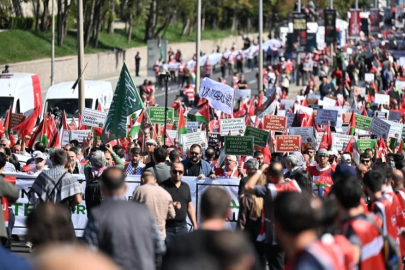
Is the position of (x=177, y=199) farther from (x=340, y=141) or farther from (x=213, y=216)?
(x=340, y=141)

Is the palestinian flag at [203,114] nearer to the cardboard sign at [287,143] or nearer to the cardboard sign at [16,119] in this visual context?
the cardboard sign at [16,119]

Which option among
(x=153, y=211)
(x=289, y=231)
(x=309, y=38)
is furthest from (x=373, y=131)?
(x=309, y=38)

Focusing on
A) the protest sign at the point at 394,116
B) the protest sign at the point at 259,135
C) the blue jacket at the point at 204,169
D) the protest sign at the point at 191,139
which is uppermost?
the blue jacket at the point at 204,169

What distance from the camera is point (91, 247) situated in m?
7.66

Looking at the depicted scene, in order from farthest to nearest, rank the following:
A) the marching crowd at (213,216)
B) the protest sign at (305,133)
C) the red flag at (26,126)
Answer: the red flag at (26,126) → the protest sign at (305,133) → the marching crowd at (213,216)

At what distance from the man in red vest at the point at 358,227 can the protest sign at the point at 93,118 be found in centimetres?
1207

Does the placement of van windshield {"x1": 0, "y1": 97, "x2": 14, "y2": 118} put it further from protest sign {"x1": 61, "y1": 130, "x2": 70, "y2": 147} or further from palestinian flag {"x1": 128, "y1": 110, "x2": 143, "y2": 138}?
protest sign {"x1": 61, "y1": 130, "x2": 70, "y2": 147}

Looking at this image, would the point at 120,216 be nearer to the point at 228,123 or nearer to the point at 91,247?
the point at 91,247

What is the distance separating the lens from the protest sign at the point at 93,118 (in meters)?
19.4

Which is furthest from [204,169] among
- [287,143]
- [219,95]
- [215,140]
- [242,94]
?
[242,94]

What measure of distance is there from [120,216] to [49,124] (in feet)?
40.2

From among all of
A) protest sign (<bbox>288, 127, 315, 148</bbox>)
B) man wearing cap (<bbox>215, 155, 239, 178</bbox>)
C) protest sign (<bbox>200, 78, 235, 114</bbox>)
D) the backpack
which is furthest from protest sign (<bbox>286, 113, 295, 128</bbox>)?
the backpack

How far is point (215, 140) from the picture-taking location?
61.7 feet

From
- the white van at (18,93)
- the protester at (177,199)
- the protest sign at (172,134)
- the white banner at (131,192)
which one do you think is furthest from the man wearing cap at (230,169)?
the white van at (18,93)
